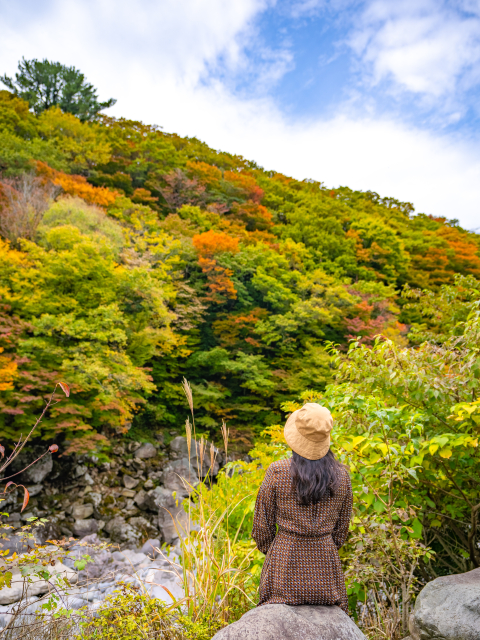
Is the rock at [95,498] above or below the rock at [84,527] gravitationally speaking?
above

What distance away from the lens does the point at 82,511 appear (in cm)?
698

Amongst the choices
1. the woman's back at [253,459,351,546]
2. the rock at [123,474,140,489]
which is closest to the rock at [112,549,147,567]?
the rock at [123,474,140,489]

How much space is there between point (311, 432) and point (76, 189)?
12198 mm

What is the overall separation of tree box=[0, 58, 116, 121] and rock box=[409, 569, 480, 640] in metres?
22.2

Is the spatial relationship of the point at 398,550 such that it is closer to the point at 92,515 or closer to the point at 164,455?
the point at 92,515

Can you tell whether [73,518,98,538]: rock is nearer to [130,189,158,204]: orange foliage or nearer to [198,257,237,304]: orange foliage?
[198,257,237,304]: orange foliage

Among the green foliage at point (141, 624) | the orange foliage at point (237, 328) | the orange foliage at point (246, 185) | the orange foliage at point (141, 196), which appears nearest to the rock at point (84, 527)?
the orange foliage at point (237, 328)

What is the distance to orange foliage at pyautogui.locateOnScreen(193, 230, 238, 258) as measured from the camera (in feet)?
35.1

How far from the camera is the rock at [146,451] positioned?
8.87 m

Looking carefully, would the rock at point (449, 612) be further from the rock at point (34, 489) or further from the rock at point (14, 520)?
the rock at point (34, 489)

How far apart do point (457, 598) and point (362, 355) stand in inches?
49.2

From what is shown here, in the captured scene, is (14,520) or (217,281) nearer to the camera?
(14,520)

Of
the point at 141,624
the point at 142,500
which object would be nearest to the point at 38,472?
the point at 142,500

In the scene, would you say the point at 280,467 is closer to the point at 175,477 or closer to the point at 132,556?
the point at 132,556
